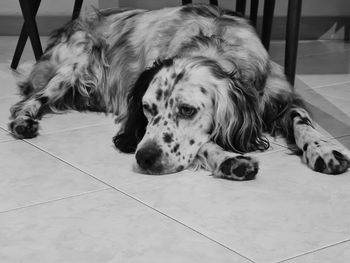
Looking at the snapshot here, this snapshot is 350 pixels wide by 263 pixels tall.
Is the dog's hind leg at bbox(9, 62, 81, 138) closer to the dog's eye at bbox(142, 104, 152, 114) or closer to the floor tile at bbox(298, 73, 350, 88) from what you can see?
the dog's eye at bbox(142, 104, 152, 114)

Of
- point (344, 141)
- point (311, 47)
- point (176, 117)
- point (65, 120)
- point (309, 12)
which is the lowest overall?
point (311, 47)

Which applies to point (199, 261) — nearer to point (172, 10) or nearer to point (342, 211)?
point (342, 211)

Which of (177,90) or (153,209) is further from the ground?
(177,90)

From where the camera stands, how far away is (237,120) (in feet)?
9.74

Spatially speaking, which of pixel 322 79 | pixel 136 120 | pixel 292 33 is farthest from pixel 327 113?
pixel 136 120

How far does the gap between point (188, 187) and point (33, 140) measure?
896mm

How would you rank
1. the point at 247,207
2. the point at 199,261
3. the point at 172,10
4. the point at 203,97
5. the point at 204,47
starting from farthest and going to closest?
the point at 172,10 → the point at 204,47 → the point at 203,97 → the point at 247,207 → the point at 199,261

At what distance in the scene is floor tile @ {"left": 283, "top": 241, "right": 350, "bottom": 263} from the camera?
2021 mm

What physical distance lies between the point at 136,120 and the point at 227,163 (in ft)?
1.75

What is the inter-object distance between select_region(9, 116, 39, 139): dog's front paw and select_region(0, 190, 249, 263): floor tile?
0.85 metres

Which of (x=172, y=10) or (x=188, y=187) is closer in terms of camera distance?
(x=188, y=187)

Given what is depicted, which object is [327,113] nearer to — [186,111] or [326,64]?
[186,111]

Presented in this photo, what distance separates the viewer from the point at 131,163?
9.57ft

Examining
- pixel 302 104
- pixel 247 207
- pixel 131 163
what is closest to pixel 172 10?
pixel 302 104
